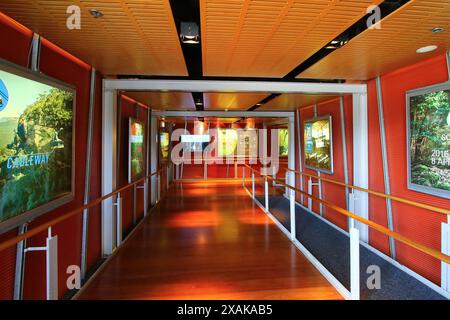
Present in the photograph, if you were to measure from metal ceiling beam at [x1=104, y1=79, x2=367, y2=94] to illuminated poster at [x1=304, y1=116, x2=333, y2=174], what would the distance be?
1666 millimetres

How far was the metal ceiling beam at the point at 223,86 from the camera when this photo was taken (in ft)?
13.7

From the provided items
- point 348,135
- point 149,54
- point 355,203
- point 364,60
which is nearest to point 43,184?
point 149,54

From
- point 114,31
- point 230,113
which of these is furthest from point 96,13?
point 230,113

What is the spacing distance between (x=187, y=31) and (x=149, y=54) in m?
0.82

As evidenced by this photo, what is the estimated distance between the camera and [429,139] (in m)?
3.32

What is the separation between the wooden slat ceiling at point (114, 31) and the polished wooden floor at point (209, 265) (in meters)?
2.63

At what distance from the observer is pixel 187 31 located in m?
2.47

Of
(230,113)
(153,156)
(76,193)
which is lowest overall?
(76,193)

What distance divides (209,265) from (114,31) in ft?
9.63

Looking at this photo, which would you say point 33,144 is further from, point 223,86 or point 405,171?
point 405,171

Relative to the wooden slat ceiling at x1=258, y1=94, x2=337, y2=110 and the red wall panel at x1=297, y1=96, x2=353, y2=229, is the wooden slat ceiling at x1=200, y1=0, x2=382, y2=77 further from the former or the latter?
the red wall panel at x1=297, y1=96, x2=353, y2=229

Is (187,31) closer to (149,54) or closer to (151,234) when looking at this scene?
(149,54)

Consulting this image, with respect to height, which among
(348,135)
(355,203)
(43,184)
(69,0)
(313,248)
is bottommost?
(313,248)

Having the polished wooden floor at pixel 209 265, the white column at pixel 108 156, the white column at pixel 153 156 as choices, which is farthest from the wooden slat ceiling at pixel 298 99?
the white column at pixel 153 156
